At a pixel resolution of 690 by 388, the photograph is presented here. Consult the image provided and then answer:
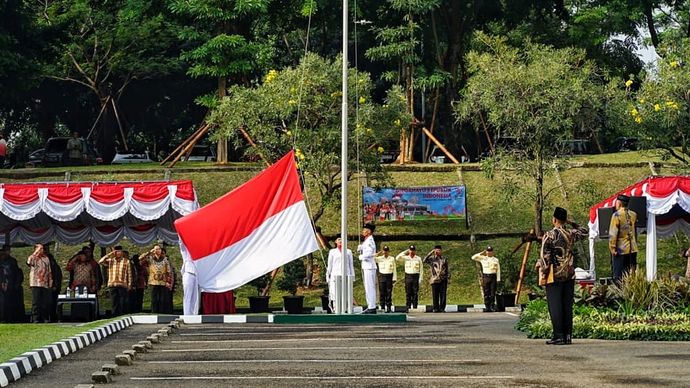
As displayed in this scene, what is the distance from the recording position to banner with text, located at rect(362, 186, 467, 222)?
4794cm

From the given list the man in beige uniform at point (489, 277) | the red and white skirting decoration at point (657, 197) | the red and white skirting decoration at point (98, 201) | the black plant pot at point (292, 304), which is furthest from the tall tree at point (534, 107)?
the red and white skirting decoration at point (98, 201)

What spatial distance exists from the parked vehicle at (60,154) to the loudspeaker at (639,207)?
33.8m

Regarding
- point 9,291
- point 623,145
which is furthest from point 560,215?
point 623,145

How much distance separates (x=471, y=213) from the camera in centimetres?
5038

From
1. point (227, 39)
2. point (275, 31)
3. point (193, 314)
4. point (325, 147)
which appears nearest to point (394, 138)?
point (325, 147)

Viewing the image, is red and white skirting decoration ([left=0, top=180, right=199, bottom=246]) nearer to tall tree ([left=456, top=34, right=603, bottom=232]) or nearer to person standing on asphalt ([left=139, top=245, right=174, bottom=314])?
person standing on asphalt ([left=139, top=245, right=174, bottom=314])

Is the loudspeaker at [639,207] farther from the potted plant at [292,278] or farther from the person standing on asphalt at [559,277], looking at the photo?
the potted plant at [292,278]

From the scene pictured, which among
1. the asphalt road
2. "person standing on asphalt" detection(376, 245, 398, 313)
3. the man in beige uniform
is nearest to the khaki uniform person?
"person standing on asphalt" detection(376, 245, 398, 313)

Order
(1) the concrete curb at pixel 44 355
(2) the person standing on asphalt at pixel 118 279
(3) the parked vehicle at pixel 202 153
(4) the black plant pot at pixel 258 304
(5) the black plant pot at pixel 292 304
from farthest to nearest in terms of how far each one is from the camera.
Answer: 1. (3) the parked vehicle at pixel 202 153
2. (4) the black plant pot at pixel 258 304
3. (5) the black plant pot at pixel 292 304
4. (2) the person standing on asphalt at pixel 118 279
5. (1) the concrete curb at pixel 44 355

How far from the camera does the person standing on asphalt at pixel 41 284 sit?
111 feet

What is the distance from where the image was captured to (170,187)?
33.4 m

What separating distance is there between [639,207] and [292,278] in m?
13.9

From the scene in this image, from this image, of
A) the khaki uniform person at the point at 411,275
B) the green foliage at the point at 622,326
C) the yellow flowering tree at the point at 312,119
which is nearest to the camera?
the green foliage at the point at 622,326

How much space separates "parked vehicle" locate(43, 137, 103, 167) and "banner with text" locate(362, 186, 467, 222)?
1811cm
